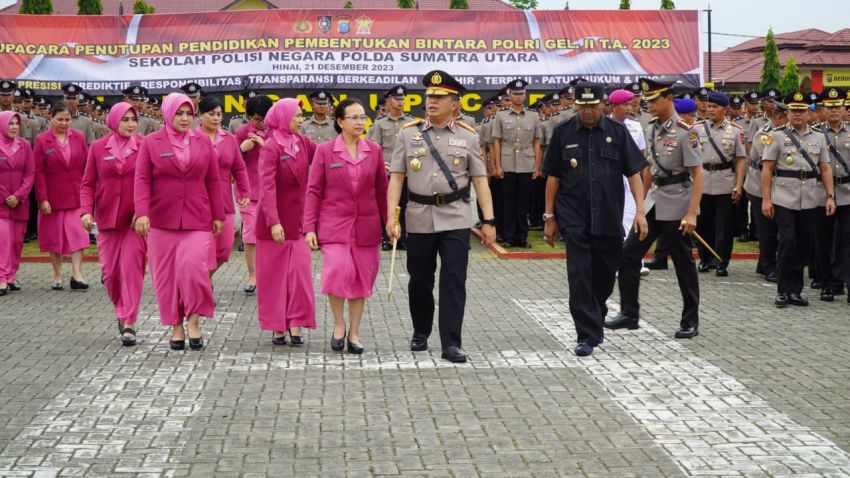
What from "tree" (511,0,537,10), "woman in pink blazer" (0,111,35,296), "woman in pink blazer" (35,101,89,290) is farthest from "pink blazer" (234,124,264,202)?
"tree" (511,0,537,10)

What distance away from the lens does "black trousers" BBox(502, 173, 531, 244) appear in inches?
752

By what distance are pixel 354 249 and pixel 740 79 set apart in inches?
2428

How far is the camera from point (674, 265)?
10945 mm

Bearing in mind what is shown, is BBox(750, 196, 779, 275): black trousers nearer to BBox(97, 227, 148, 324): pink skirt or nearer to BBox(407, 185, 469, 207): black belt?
BBox(407, 185, 469, 207): black belt

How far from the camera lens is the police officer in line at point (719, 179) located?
633 inches

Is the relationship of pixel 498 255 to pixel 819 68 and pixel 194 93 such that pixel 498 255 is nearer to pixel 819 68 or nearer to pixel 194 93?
pixel 194 93

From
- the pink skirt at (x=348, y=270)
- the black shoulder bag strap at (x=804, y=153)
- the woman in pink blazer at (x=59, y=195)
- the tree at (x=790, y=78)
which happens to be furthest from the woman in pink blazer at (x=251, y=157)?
the tree at (x=790, y=78)

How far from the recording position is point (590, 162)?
1012 cm

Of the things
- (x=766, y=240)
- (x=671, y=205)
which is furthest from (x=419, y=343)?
(x=766, y=240)

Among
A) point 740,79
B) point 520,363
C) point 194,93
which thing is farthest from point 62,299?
point 740,79

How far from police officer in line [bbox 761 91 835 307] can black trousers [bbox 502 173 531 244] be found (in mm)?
5956

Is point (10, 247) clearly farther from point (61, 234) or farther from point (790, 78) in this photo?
point (790, 78)

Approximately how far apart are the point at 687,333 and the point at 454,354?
2262mm

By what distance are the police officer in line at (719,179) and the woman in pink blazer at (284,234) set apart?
6.79 m
